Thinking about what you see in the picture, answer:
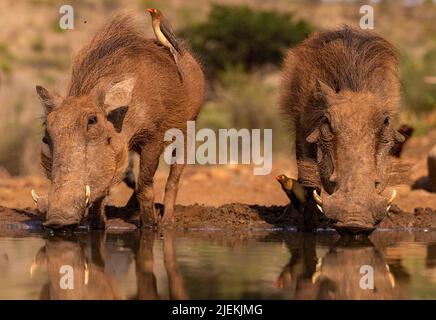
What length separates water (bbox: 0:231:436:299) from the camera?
17.8 feet

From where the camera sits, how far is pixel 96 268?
20.5 feet

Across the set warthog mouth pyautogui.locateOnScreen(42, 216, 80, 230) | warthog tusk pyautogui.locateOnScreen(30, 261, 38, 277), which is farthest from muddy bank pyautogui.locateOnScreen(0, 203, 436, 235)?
warthog tusk pyautogui.locateOnScreen(30, 261, 38, 277)

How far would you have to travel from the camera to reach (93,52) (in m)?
8.63

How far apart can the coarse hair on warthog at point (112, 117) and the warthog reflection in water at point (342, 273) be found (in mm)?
1597

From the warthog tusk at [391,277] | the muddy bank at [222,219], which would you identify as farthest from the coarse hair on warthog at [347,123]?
the warthog tusk at [391,277]

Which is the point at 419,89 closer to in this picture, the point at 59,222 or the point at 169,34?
the point at 169,34

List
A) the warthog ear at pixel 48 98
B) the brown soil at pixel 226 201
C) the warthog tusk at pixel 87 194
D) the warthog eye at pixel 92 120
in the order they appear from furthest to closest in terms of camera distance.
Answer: the brown soil at pixel 226 201 < the warthog ear at pixel 48 98 < the warthog eye at pixel 92 120 < the warthog tusk at pixel 87 194

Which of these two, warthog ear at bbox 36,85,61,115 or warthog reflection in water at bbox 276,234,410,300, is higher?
warthog ear at bbox 36,85,61,115

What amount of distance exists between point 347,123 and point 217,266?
191 centimetres

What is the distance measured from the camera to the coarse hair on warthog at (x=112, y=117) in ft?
24.8

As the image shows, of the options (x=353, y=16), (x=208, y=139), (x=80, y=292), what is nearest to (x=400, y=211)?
(x=80, y=292)

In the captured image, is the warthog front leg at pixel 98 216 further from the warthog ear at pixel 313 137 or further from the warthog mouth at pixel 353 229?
the warthog mouth at pixel 353 229

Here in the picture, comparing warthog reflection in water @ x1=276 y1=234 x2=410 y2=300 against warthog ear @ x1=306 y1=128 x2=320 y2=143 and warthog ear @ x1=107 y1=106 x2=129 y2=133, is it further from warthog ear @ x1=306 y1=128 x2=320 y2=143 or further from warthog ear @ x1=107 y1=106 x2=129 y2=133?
warthog ear @ x1=107 y1=106 x2=129 y2=133

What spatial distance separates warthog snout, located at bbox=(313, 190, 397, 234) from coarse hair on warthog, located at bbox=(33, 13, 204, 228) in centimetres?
175
